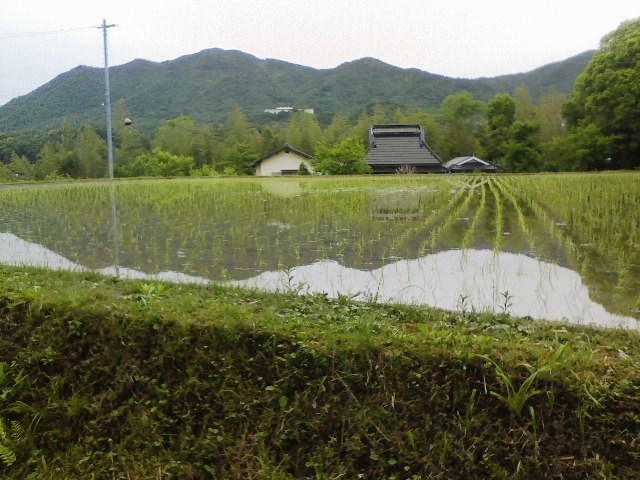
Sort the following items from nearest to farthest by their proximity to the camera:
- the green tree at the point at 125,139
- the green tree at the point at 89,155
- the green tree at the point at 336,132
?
the green tree at the point at 89,155 → the green tree at the point at 125,139 → the green tree at the point at 336,132

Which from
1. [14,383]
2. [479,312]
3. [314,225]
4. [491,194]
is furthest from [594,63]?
[14,383]

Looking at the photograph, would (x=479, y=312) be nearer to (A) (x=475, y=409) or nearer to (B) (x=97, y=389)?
(A) (x=475, y=409)

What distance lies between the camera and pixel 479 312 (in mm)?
2441

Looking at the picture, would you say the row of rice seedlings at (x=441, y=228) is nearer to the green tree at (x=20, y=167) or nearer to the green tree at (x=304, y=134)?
the green tree at (x=20, y=167)

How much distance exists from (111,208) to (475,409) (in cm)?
680

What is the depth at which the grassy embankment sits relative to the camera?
1.72 meters

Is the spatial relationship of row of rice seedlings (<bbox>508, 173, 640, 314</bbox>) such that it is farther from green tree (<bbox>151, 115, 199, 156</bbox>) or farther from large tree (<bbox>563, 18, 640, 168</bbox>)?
green tree (<bbox>151, 115, 199, 156</bbox>)

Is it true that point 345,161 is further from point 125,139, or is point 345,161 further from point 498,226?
point 498,226

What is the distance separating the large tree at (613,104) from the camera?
18812 millimetres

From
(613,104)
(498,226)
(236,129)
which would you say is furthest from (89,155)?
(498,226)

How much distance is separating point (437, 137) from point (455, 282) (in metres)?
29.5

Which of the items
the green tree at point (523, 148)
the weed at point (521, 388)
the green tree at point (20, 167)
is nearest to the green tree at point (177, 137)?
the green tree at point (20, 167)

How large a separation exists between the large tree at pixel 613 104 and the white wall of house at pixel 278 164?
1307cm

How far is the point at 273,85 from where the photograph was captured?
123 ft
